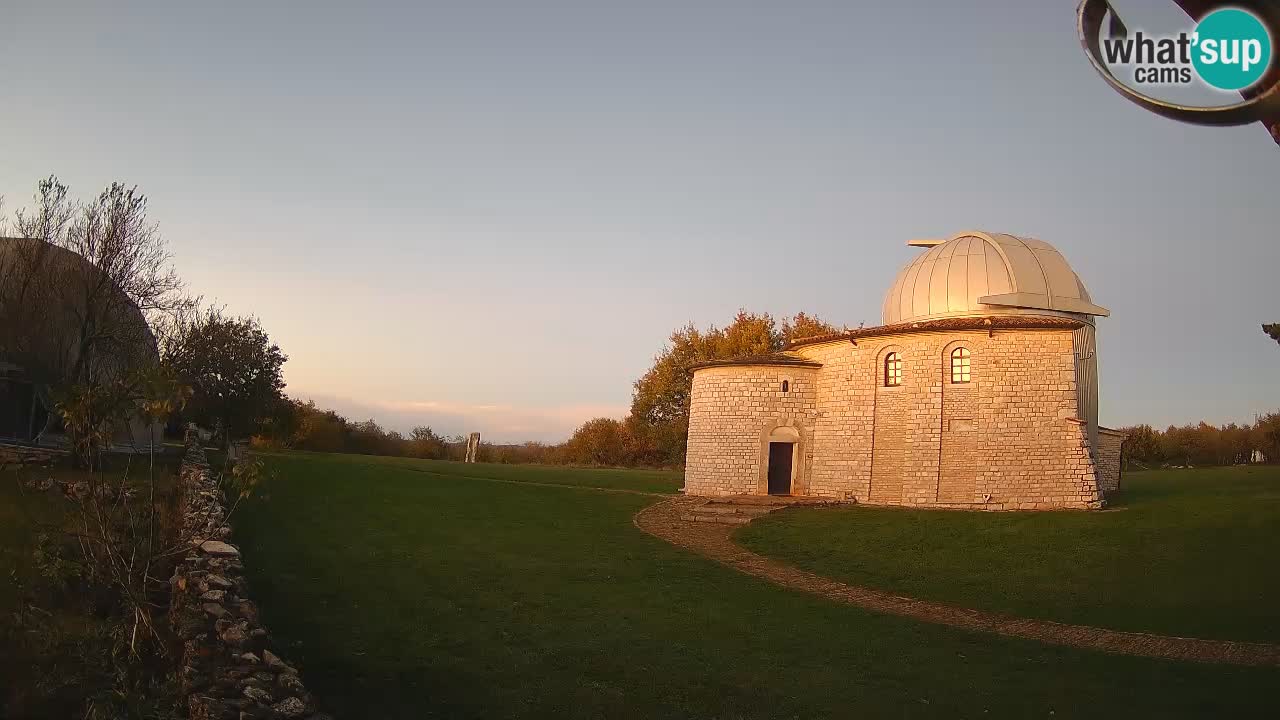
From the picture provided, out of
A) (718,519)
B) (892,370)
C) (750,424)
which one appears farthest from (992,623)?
(750,424)

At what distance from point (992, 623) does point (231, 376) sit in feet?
79.5

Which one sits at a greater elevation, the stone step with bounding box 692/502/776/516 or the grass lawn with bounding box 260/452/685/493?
the grass lawn with bounding box 260/452/685/493

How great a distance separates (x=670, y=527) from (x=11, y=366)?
1826 centimetres

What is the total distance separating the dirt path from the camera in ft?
36.1

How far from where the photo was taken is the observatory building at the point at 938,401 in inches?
911

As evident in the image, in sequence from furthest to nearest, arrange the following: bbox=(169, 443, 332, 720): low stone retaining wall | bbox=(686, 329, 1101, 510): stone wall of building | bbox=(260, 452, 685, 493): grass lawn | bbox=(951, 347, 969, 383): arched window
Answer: bbox=(260, 452, 685, 493): grass lawn
bbox=(951, 347, 969, 383): arched window
bbox=(686, 329, 1101, 510): stone wall of building
bbox=(169, 443, 332, 720): low stone retaining wall

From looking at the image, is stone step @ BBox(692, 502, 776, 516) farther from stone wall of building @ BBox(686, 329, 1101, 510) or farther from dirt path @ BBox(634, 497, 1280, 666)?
dirt path @ BBox(634, 497, 1280, 666)

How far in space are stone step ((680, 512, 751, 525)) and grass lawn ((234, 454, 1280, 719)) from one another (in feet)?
20.2

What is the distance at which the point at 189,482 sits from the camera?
655 inches

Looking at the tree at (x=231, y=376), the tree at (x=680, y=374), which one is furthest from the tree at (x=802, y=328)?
the tree at (x=231, y=376)

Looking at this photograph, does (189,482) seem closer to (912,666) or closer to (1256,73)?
(912,666)

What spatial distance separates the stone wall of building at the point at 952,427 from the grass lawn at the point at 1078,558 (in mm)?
1624

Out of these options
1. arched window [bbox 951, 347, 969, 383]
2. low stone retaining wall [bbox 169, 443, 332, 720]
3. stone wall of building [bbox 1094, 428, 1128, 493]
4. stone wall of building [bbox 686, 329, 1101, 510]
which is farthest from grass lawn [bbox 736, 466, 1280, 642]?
low stone retaining wall [bbox 169, 443, 332, 720]

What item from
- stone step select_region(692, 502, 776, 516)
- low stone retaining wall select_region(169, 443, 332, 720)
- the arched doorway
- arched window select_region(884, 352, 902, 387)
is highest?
arched window select_region(884, 352, 902, 387)
